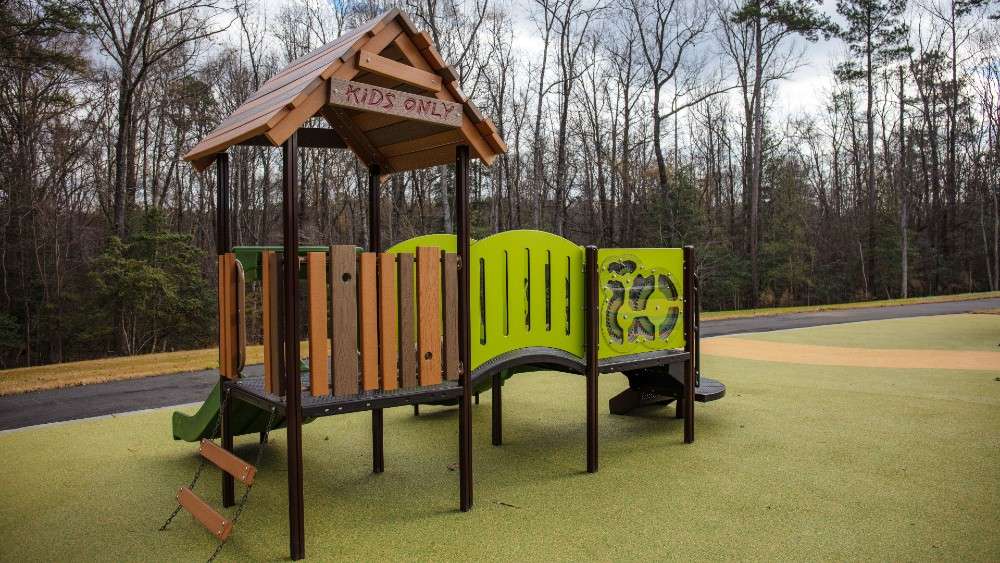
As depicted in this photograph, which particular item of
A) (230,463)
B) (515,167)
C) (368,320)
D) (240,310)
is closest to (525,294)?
(368,320)

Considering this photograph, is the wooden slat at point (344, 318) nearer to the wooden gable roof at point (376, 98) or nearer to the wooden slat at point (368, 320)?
the wooden slat at point (368, 320)

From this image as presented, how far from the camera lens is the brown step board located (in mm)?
3393

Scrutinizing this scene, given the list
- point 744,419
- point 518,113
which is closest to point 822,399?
point 744,419

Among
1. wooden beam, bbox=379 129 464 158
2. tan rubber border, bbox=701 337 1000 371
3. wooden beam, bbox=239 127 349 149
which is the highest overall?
wooden beam, bbox=239 127 349 149

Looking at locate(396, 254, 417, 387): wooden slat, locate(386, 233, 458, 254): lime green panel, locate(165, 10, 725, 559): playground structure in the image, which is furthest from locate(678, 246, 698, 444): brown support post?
locate(396, 254, 417, 387): wooden slat

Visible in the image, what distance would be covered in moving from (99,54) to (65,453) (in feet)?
61.5

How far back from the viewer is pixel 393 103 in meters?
3.68

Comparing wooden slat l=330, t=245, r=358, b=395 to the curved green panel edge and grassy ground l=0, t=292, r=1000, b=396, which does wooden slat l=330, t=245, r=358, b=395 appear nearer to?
the curved green panel edge

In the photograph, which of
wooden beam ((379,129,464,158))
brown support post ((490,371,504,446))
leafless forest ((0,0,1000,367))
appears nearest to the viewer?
wooden beam ((379,129,464,158))

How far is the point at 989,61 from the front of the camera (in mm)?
31250

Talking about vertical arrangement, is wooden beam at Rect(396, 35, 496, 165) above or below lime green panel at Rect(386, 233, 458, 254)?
above

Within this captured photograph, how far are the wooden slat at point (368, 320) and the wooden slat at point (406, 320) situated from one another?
176 millimetres

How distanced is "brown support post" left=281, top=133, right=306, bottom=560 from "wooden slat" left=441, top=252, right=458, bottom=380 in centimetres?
93

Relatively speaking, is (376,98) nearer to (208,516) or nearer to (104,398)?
(208,516)
